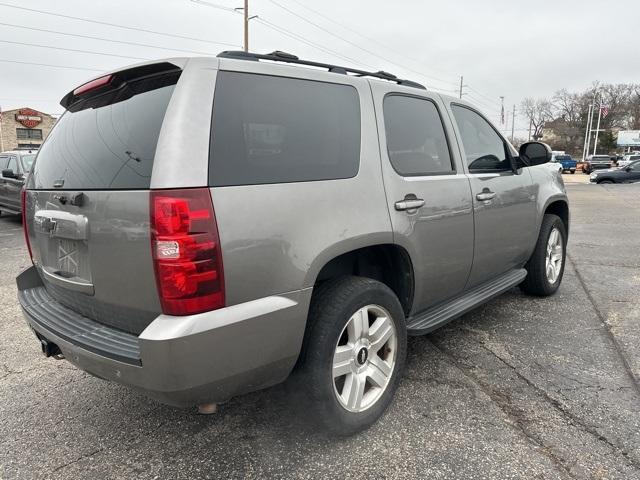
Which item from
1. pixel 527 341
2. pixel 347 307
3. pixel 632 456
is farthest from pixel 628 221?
pixel 347 307

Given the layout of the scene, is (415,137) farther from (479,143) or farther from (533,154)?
(533,154)

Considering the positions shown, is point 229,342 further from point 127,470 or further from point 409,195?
point 409,195

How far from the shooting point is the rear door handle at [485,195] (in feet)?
10.8

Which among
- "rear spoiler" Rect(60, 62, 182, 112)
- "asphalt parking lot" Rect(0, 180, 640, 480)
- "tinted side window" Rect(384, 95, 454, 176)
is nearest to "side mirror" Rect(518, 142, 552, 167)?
"tinted side window" Rect(384, 95, 454, 176)

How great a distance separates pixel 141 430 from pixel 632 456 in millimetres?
2487

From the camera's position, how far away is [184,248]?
69.3 inches

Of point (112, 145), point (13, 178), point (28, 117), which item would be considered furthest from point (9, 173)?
point (28, 117)

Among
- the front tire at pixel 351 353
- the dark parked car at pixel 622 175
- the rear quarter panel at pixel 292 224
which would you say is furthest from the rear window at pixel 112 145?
the dark parked car at pixel 622 175

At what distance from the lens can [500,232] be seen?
11.7 ft

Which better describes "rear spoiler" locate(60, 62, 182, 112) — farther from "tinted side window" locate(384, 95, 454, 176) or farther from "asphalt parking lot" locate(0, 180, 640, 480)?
Result: "asphalt parking lot" locate(0, 180, 640, 480)

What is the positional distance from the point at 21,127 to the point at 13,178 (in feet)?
181

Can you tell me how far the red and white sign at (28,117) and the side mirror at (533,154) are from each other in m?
63.8

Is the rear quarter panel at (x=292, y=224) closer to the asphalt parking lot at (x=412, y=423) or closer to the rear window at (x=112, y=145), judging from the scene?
the rear window at (x=112, y=145)

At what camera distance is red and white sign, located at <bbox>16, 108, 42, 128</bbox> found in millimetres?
54844
